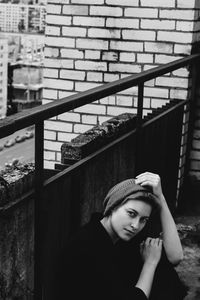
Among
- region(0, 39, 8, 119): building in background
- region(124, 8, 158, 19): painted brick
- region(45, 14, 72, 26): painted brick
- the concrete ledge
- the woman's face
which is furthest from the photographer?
region(0, 39, 8, 119): building in background

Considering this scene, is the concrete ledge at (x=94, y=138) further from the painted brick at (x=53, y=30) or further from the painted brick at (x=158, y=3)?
the painted brick at (x=53, y=30)

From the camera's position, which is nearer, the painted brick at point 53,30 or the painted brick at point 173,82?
the painted brick at point 173,82

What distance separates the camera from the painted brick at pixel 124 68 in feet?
15.6

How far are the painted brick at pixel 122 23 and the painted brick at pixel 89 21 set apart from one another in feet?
0.19

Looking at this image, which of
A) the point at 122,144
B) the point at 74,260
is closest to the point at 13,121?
the point at 74,260

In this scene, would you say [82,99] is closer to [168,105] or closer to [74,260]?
[74,260]

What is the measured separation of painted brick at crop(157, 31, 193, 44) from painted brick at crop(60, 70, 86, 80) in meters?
0.73

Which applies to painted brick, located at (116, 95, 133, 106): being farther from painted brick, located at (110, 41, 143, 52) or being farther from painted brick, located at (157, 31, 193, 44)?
painted brick, located at (157, 31, 193, 44)

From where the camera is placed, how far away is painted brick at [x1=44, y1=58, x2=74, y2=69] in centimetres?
489

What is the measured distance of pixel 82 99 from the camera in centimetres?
257

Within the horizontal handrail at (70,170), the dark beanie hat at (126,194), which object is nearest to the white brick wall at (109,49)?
the horizontal handrail at (70,170)

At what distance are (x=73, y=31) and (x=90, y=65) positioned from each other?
0.31m

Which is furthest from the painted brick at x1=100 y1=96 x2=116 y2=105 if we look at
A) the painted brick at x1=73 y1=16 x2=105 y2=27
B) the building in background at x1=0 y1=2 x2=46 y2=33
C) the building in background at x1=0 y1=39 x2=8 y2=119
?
the building in background at x1=0 y1=2 x2=46 y2=33

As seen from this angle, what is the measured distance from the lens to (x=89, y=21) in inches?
189
